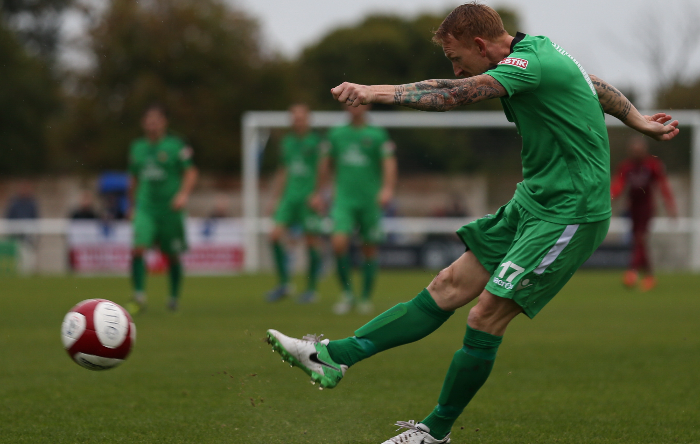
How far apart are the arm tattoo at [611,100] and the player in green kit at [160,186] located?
6.23 metres

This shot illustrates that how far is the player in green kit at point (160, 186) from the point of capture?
9.55 meters

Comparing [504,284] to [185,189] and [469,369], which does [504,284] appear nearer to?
[469,369]

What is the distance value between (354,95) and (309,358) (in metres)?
1.17

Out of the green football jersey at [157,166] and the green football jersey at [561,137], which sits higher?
the green football jersey at [561,137]

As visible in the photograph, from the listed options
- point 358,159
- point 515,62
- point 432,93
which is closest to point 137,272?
point 358,159

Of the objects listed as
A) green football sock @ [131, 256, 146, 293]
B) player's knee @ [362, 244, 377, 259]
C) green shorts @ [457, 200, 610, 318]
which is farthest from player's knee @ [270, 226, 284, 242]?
green shorts @ [457, 200, 610, 318]

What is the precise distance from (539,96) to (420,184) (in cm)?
1722

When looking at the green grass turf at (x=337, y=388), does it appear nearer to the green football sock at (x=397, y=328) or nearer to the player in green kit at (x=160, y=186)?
the green football sock at (x=397, y=328)

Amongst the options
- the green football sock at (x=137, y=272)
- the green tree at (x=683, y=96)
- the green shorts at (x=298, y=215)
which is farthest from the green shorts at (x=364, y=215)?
the green tree at (x=683, y=96)

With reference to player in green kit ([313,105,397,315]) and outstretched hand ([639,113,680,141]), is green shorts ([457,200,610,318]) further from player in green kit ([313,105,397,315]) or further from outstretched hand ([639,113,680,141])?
player in green kit ([313,105,397,315])

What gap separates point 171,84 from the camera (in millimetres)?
35344

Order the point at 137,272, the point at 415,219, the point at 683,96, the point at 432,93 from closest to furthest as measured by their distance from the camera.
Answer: the point at 432,93, the point at 137,272, the point at 415,219, the point at 683,96

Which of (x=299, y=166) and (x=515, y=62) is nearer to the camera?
(x=515, y=62)

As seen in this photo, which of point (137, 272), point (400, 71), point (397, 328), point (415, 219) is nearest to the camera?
point (397, 328)
